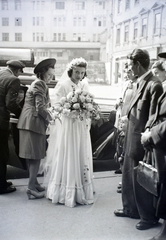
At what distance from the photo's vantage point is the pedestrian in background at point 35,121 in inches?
121

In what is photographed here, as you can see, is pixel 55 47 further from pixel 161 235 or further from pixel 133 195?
pixel 161 235

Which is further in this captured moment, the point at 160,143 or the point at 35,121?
the point at 35,121

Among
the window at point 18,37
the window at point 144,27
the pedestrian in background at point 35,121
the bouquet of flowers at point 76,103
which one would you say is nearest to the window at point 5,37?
the window at point 18,37

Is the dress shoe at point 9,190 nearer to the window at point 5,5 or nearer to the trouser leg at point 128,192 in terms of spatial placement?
the trouser leg at point 128,192

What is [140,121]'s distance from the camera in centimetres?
247

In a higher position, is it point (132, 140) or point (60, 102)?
point (60, 102)

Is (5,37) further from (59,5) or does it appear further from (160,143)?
(160,143)

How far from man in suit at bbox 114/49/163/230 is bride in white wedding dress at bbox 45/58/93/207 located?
59 cm

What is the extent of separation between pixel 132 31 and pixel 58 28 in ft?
3.22

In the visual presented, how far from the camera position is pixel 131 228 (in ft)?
8.28

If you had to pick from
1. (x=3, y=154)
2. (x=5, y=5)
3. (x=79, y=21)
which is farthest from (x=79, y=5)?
(x=3, y=154)

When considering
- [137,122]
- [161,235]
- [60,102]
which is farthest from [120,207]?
[60,102]

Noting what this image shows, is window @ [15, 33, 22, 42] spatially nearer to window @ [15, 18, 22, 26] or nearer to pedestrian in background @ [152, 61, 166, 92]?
window @ [15, 18, 22, 26]

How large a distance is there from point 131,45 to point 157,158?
2069mm
